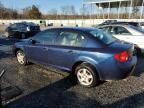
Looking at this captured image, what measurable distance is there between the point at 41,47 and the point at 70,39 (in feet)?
4.13

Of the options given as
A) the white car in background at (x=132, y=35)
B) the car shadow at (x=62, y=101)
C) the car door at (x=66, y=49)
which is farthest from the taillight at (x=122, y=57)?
the white car in background at (x=132, y=35)

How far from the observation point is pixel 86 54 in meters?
6.28

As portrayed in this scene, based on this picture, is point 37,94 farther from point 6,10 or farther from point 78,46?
point 6,10

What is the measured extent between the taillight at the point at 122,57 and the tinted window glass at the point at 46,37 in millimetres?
2243

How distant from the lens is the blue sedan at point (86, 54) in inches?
236

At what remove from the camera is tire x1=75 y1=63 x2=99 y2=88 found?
6.22 meters

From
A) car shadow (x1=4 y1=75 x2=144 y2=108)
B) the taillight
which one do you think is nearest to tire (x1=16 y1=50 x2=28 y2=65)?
car shadow (x1=4 y1=75 x2=144 y2=108)

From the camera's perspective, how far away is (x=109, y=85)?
21.4 feet

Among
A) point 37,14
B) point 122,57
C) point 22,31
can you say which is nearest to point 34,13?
point 37,14

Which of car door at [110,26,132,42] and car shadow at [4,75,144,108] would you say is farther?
car door at [110,26,132,42]

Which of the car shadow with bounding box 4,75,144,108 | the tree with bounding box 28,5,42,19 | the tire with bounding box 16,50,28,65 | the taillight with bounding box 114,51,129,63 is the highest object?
the tree with bounding box 28,5,42,19

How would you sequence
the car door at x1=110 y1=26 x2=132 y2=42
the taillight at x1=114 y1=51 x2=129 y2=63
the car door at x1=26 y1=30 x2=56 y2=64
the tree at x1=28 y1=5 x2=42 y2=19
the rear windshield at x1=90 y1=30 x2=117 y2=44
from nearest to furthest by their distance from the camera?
1. the taillight at x1=114 y1=51 x2=129 y2=63
2. the rear windshield at x1=90 y1=30 x2=117 y2=44
3. the car door at x1=26 y1=30 x2=56 y2=64
4. the car door at x1=110 y1=26 x2=132 y2=42
5. the tree at x1=28 y1=5 x2=42 y2=19

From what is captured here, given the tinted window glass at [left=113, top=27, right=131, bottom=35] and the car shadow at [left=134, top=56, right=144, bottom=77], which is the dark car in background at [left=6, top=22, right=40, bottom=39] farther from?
the car shadow at [left=134, top=56, right=144, bottom=77]

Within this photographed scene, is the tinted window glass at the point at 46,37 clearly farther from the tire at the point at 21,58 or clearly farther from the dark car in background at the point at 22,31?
the dark car in background at the point at 22,31
